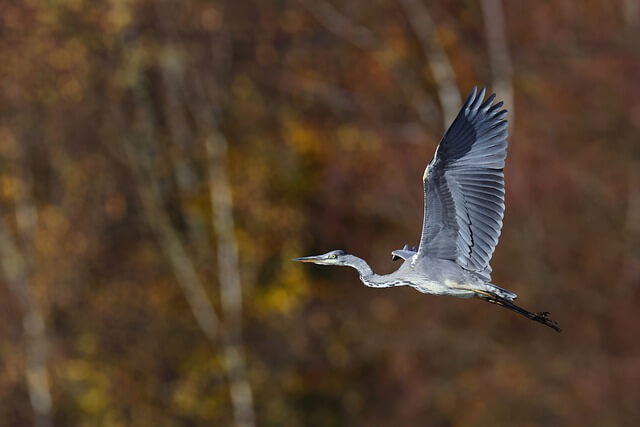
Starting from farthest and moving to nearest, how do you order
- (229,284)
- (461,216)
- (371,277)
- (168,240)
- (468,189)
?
(168,240)
(229,284)
(468,189)
(461,216)
(371,277)

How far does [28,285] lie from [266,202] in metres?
3.44

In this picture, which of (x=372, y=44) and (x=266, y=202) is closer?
(x=266, y=202)

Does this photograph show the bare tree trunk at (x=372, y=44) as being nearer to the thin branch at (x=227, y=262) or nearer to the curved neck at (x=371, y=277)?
the thin branch at (x=227, y=262)

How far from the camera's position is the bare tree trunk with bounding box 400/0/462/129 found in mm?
19469

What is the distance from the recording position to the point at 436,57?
19688 millimetres

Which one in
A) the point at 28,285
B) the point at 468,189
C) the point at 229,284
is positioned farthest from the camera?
the point at 28,285

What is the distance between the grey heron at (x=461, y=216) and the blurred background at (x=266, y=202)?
10.2m

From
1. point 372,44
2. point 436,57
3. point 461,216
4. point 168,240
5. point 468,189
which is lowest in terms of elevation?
point 168,240

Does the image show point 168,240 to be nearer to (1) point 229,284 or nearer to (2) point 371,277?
(1) point 229,284

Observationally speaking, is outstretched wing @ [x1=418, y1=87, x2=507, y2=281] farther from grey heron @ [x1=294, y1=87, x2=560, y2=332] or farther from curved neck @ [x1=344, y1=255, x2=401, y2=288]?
curved neck @ [x1=344, y1=255, x2=401, y2=288]

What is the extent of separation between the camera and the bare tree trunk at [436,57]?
19.5 metres

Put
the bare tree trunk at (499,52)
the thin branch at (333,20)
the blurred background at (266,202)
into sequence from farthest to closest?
the thin branch at (333,20), the bare tree trunk at (499,52), the blurred background at (266,202)

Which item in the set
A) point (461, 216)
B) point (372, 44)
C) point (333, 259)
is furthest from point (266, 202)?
point (461, 216)

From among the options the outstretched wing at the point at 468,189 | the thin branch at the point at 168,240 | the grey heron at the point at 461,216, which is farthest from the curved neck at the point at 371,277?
the thin branch at the point at 168,240
